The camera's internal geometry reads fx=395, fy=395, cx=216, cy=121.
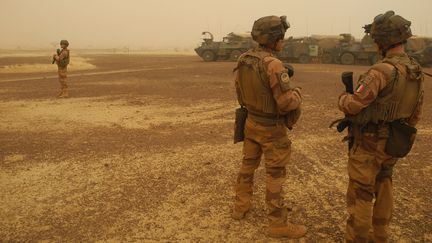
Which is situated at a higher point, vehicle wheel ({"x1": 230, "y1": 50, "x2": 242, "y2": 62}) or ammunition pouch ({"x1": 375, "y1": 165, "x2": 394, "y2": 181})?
vehicle wheel ({"x1": 230, "y1": 50, "x2": 242, "y2": 62})

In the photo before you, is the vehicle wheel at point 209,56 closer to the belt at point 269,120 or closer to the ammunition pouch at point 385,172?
the belt at point 269,120

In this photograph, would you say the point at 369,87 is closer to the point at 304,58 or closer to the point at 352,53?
the point at 352,53

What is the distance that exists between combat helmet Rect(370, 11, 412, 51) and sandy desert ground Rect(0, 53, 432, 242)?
1.68 m

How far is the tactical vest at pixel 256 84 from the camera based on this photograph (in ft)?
10.5

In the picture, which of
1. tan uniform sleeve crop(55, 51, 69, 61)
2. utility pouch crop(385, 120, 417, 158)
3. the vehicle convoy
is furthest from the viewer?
the vehicle convoy

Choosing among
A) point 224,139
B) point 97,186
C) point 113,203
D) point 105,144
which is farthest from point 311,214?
point 105,144

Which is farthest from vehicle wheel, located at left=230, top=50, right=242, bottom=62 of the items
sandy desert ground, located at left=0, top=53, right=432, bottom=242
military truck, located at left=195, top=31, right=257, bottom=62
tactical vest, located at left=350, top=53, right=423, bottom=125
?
tactical vest, located at left=350, top=53, right=423, bottom=125

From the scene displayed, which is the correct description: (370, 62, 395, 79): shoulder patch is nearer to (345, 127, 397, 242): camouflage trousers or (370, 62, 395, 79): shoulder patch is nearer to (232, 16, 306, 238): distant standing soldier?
(345, 127, 397, 242): camouflage trousers

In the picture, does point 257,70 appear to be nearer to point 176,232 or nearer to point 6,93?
point 176,232

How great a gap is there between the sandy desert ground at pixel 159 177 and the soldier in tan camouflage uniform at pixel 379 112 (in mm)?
576

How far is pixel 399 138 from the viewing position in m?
2.76

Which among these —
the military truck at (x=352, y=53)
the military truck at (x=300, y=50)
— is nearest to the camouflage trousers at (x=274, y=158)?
the military truck at (x=352, y=53)

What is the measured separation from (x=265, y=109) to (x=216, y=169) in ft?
6.57

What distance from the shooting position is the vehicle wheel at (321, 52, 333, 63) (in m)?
24.3
